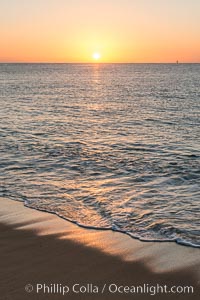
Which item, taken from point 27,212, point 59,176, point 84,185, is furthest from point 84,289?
point 59,176

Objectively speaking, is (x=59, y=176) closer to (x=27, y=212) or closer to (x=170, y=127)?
(x=27, y=212)

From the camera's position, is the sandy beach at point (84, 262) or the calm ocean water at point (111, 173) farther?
the calm ocean water at point (111, 173)

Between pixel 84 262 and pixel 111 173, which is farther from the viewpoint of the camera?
pixel 111 173

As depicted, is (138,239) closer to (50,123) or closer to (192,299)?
(192,299)

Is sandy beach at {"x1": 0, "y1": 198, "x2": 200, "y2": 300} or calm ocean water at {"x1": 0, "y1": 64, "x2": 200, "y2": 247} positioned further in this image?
calm ocean water at {"x1": 0, "y1": 64, "x2": 200, "y2": 247}

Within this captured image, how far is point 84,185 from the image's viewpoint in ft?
39.1

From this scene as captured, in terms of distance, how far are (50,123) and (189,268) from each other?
19.5 metres

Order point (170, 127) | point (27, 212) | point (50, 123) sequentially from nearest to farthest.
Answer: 1. point (27, 212)
2. point (170, 127)
3. point (50, 123)

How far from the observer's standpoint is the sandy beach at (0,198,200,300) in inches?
234

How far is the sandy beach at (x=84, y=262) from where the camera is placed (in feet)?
19.5

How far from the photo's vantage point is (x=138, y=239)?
8.02 metres

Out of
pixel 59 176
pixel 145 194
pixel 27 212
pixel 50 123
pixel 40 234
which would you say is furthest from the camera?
pixel 50 123

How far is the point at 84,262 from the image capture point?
6848 millimetres

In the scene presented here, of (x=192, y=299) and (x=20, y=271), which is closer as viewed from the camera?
(x=192, y=299)
